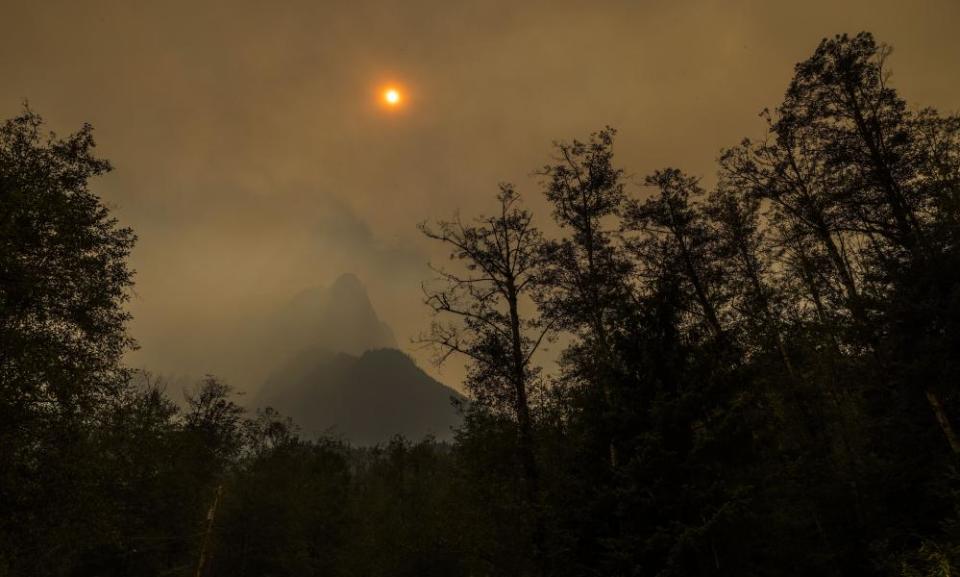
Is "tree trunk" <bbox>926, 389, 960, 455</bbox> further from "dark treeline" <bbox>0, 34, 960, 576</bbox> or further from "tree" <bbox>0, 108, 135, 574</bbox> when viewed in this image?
"tree" <bbox>0, 108, 135, 574</bbox>

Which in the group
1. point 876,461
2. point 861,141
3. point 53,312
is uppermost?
point 861,141

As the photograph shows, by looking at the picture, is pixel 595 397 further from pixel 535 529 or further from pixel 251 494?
pixel 251 494

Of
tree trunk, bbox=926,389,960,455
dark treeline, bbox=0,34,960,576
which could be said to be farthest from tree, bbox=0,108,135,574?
tree trunk, bbox=926,389,960,455

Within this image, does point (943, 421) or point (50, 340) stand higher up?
point (50, 340)

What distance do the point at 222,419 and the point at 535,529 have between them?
3716 cm

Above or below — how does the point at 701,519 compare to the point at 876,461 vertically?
below

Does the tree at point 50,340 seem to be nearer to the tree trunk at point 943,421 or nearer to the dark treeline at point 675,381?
the dark treeline at point 675,381

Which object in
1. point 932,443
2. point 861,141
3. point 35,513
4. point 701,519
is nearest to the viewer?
point 701,519

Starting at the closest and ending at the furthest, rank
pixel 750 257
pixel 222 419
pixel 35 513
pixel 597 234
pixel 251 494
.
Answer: pixel 35 513 → pixel 597 234 → pixel 750 257 → pixel 251 494 → pixel 222 419

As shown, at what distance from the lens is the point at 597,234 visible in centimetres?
1873

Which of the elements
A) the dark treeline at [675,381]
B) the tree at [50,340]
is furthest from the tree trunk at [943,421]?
the tree at [50,340]

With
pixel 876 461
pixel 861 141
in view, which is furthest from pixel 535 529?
pixel 861 141

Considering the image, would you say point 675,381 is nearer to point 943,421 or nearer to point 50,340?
point 943,421

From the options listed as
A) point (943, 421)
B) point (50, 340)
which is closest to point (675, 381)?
point (943, 421)
